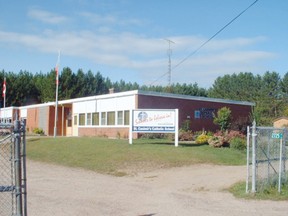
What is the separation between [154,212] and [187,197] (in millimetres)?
2266

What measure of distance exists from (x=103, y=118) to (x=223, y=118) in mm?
9785

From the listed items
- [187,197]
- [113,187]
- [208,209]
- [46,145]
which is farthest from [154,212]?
[46,145]

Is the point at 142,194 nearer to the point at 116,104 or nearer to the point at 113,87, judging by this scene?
the point at 116,104

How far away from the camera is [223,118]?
34594mm

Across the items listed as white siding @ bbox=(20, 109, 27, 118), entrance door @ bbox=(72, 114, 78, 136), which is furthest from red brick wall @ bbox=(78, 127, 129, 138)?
white siding @ bbox=(20, 109, 27, 118)

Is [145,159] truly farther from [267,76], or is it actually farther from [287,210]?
[267,76]

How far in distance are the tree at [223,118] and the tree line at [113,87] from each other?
26.5m

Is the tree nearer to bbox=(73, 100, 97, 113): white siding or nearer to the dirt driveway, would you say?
bbox=(73, 100, 97, 113): white siding

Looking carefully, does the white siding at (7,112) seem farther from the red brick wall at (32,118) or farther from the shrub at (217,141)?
the shrub at (217,141)

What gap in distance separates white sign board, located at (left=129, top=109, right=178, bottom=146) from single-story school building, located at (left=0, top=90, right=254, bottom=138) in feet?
22.2

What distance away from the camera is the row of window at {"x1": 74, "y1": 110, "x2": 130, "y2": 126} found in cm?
3284

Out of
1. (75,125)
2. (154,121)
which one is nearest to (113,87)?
(75,125)

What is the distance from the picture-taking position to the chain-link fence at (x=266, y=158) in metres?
11.1

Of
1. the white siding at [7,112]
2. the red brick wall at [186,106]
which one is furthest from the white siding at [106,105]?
the white siding at [7,112]
